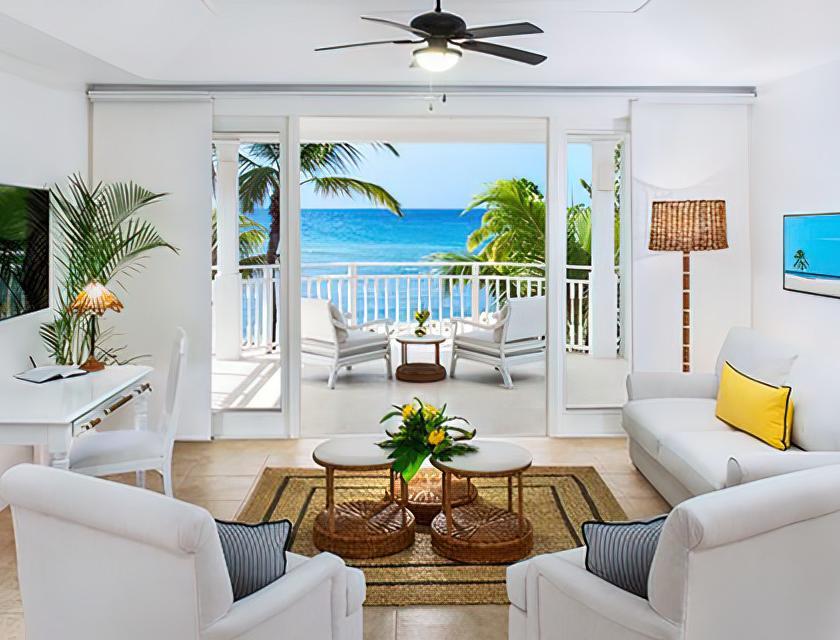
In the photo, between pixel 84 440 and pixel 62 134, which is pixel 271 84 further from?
pixel 84 440

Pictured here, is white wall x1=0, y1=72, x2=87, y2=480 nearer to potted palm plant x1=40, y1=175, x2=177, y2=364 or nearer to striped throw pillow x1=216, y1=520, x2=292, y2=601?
potted palm plant x1=40, y1=175, x2=177, y2=364

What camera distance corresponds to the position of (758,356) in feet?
14.3

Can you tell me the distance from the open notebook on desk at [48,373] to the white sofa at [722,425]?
3.08 meters

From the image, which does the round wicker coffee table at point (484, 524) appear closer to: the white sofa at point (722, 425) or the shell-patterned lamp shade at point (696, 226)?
the white sofa at point (722, 425)

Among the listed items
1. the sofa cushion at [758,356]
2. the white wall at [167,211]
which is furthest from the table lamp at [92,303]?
the sofa cushion at [758,356]

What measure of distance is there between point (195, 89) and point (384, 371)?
3735 mm

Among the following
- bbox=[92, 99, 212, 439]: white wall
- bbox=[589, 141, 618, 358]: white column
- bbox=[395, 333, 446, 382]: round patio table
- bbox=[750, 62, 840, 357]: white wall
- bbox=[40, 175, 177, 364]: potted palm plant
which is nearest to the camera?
bbox=[750, 62, 840, 357]: white wall

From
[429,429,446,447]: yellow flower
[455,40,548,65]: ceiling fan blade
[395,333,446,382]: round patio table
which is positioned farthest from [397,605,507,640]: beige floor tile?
[395,333,446,382]: round patio table

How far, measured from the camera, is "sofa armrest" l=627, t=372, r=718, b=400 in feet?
15.8

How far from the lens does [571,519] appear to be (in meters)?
4.05

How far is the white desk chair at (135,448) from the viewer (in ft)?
12.2

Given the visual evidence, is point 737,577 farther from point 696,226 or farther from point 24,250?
point 24,250

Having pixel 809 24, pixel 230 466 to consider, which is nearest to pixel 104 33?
pixel 230 466

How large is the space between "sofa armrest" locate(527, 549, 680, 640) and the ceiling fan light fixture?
213cm
